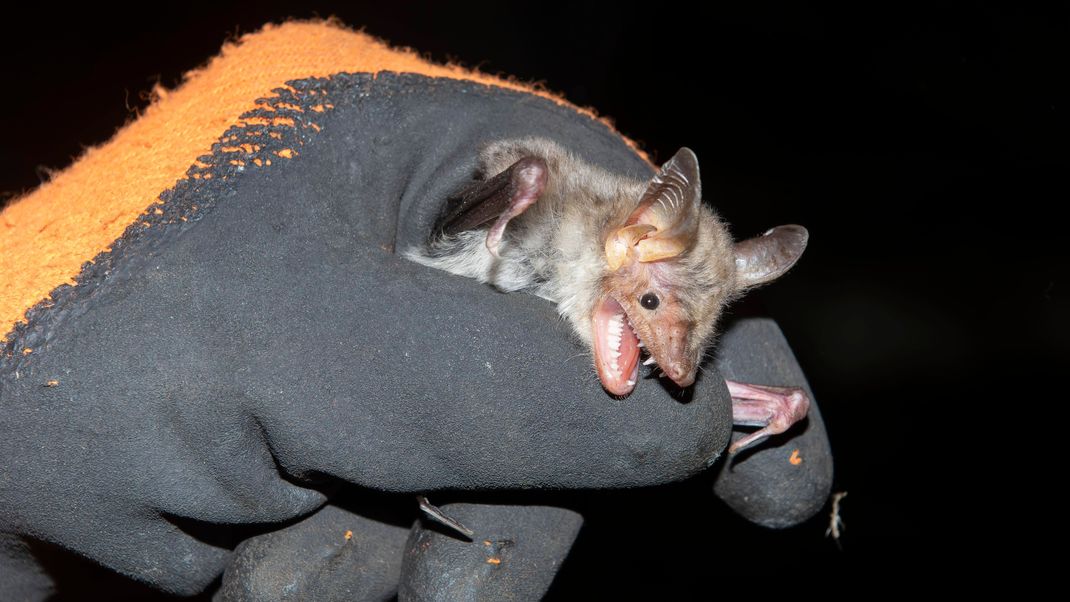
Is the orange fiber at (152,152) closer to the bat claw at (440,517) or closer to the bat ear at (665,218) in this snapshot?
the bat ear at (665,218)

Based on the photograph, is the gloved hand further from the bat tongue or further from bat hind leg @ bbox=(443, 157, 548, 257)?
bat hind leg @ bbox=(443, 157, 548, 257)

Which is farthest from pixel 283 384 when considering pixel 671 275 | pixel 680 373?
pixel 671 275

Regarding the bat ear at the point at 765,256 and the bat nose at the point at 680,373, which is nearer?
the bat nose at the point at 680,373

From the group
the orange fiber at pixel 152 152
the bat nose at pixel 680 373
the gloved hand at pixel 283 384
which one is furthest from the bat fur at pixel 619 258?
the orange fiber at pixel 152 152

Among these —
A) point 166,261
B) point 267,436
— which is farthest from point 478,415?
point 166,261

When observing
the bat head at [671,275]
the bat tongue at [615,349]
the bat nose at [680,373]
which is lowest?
the bat tongue at [615,349]

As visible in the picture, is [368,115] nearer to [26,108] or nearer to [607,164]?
[607,164]

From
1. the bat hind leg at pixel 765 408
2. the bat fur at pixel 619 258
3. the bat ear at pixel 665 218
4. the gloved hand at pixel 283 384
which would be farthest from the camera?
the bat hind leg at pixel 765 408

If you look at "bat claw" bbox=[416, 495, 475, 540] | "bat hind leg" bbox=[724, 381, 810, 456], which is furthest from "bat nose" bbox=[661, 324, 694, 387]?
"bat claw" bbox=[416, 495, 475, 540]
